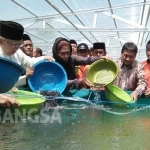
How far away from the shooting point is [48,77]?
9.55ft

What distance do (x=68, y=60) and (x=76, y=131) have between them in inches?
47.0

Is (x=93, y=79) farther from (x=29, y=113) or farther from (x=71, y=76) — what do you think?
(x=29, y=113)

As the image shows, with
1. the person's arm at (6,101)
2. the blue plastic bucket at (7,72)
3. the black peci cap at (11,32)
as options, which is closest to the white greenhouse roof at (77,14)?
the black peci cap at (11,32)

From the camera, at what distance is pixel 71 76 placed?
2863 millimetres

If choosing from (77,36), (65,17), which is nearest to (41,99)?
(65,17)

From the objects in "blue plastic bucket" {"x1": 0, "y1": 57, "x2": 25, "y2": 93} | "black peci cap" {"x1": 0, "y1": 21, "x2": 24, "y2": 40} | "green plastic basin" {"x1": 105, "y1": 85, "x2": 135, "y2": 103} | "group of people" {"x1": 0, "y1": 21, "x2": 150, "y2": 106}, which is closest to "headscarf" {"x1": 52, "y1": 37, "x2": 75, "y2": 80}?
"group of people" {"x1": 0, "y1": 21, "x2": 150, "y2": 106}

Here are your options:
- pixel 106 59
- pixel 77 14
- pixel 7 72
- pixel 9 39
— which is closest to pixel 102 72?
pixel 106 59

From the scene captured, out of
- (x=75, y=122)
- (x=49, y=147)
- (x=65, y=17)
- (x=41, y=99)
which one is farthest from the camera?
(x=65, y=17)

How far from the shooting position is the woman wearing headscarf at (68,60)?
257cm

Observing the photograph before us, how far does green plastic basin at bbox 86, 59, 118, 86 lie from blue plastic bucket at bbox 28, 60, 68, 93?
0.88 feet

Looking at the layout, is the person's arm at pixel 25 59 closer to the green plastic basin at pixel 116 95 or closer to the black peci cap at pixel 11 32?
the black peci cap at pixel 11 32

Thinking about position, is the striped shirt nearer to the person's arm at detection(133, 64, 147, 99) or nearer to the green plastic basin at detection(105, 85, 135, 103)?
the person's arm at detection(133, 64, 147, 99)

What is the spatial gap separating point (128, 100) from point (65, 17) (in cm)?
424

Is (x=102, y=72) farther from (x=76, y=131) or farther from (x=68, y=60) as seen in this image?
(x=76, y=131)
